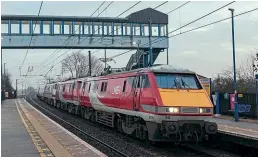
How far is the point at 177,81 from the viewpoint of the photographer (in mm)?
13031

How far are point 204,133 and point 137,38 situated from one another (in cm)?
3328

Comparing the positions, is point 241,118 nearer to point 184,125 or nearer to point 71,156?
point 184,125

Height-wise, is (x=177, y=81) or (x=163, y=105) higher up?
(x=177, y=81)

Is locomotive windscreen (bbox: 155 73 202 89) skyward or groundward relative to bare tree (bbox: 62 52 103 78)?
groundward

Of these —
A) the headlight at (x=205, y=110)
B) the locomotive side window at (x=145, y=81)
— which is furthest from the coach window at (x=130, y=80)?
the headlight at (x=205, y=110)

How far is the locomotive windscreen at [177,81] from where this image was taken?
12797 mm

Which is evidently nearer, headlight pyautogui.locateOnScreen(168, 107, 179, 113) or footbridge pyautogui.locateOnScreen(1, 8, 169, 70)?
headlight pyautogui.locateOnScreen(168, 107, 179, 113)

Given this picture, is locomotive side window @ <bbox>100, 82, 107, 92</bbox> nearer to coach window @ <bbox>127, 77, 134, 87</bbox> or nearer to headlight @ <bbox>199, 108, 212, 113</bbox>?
coach window @ <bbox>127, 77, 134, 87</bbox>

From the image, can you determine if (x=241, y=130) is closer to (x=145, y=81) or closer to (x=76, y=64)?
(x=145, y=81)

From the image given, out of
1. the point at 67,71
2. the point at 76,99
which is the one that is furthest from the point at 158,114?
the point at 67,71

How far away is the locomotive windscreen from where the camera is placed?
1280 cm

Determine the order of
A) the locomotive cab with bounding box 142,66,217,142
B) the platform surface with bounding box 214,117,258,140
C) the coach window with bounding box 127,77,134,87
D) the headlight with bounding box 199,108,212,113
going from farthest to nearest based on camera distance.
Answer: the coach window with bounding box 127,77,134,87 < the platform surface with bounding box 214,117,258,140 < the headlight with bounding box 199,108,212,113 < the locomotive cab with bounding box 142,66,217,142

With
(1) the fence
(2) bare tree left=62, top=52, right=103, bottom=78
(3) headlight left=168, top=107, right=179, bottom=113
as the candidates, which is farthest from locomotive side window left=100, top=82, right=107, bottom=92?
(2) bare tree left=62, top=52, right=103, bottom=78

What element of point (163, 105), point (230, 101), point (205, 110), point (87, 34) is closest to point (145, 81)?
point (163, 105)
